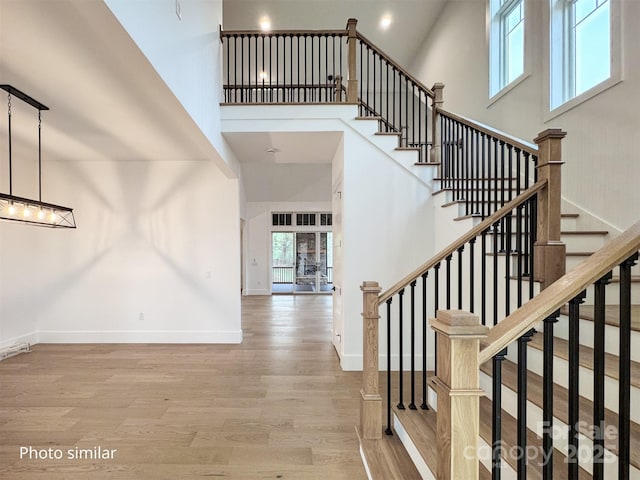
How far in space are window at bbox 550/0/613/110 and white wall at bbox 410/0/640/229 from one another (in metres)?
0.14

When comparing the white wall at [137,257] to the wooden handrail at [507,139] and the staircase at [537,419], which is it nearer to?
the wooden handrail at [507,139]

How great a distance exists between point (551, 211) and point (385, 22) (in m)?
5.69

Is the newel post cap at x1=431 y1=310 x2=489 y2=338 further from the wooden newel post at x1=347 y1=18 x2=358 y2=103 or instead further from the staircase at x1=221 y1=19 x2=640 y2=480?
the wooden newel post at x1=347 y1=18 x2=358 y2=103

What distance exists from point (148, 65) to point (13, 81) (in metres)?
1.29

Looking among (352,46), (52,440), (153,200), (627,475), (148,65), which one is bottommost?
(52,440)

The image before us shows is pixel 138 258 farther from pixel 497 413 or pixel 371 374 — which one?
pixel 497 413

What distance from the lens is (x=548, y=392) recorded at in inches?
45.5

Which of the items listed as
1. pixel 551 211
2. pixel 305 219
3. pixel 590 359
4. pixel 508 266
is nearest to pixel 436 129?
pixel 551 211

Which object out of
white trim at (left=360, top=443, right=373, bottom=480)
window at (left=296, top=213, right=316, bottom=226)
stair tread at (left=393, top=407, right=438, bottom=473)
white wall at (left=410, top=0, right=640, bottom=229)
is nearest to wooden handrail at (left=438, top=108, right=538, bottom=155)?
white wall at (left=410, top=0, right=640, bottom=229)

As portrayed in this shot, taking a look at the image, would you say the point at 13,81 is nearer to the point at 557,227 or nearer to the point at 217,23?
the point at 217,23

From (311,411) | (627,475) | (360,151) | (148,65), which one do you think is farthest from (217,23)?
(627,475)

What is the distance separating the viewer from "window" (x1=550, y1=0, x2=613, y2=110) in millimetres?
3199

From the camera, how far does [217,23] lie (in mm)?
3775

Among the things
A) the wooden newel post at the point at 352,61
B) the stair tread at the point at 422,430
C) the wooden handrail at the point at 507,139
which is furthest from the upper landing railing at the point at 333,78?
the stair tread at the point at 422,430
